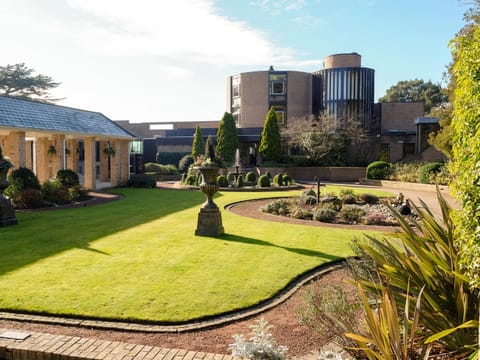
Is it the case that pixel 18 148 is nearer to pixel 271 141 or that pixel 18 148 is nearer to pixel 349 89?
pixel 271 141

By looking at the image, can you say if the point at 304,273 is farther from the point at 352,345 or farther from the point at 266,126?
the point at 266,126

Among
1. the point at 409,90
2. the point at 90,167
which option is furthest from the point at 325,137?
the point at 409,90

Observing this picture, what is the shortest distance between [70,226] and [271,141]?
2752 centimetres

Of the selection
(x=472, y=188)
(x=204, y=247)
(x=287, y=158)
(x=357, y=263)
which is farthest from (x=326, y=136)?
(x=472, y=188)

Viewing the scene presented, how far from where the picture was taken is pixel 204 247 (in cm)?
969

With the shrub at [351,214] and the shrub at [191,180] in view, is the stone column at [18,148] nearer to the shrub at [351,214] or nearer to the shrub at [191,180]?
the shrub at [191,180]

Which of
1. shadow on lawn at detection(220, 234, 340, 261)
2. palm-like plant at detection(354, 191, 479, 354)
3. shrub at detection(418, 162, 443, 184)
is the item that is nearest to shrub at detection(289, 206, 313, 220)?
shadow on lawn at detection(220, 234, 340, 261)

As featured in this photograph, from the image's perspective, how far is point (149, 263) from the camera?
27.0 ft

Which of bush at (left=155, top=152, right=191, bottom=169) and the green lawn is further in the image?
bush at (left=155, top=152, right=191, bottom=169)

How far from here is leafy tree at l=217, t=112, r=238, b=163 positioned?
4069 cm

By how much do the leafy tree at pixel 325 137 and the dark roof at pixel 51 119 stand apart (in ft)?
56.8

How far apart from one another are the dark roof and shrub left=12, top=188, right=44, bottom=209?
12.9 feet

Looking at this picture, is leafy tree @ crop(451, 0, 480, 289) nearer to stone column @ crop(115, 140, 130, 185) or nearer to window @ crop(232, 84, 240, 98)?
stone column @ crop(115, 140, 130, 185)

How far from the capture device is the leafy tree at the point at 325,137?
1474 inches
